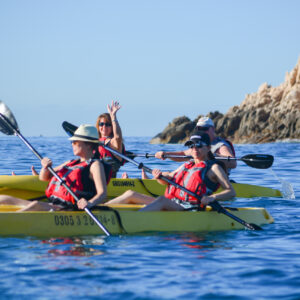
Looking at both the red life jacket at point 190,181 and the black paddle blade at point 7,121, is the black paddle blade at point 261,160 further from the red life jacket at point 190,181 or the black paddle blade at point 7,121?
the black paddle blade at point 7,121

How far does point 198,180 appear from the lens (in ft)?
29.4

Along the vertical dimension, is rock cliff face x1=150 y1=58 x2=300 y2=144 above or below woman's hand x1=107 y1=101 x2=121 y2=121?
below

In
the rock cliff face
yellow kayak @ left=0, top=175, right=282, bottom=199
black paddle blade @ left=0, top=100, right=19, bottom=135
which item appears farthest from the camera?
the rock cliff face

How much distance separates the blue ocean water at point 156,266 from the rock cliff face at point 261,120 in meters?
54.6

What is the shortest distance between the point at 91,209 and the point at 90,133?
1.10 metres

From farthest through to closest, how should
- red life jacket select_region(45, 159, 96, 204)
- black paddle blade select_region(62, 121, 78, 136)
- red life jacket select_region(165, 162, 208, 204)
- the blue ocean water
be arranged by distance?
1. black paddle blade select_region(62, 121, 78, 136)
2. red life jacket select_region(165, 162, 208, 204)
3. red life jacket select_region(45, 159, 96, 204)
4. the blue ocean water

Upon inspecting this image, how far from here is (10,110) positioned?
10.7 meters

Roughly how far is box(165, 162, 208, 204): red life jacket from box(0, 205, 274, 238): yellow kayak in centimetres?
31

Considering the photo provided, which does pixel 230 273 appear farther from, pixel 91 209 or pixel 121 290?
pixel 91 209

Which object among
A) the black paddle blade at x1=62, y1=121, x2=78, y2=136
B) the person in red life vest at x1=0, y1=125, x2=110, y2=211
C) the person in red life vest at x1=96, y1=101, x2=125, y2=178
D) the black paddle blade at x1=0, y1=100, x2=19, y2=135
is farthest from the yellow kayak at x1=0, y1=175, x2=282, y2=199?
the person in red life vest at x1=0, y1=125, x2=110, y2=211

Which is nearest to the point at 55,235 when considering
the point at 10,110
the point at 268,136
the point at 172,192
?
the point at 172,192

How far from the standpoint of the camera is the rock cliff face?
6339 cm

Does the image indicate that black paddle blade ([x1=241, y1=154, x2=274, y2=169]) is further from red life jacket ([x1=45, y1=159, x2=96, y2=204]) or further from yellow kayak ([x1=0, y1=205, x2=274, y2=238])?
red life jacket ([x1=45, y1=159, x2=96, y2=204])

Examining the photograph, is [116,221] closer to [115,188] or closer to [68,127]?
[68,127]
